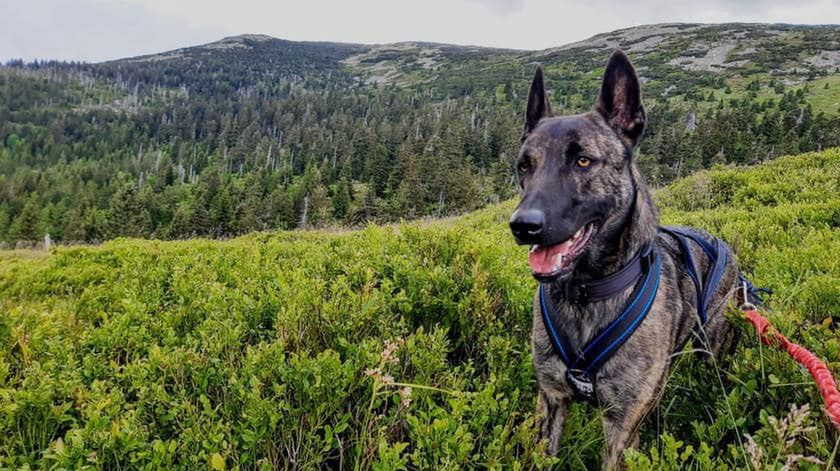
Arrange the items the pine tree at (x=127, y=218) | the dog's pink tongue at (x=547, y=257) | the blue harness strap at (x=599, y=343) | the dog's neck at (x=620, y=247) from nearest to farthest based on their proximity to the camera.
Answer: the dog's pink tongue at (x=547, y=257) < the blue harness strap at (x=599, y=343) < the dog's neck at (x=620, y=247) < the pine tree at (x=127, y=218)

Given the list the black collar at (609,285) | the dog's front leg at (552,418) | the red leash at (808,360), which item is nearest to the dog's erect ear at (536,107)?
the black collar at (609,285)

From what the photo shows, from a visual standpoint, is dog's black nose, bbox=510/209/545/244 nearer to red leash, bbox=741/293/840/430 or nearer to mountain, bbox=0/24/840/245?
red leash, bbox=741/293/840/430

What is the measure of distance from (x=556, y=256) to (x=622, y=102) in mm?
1347

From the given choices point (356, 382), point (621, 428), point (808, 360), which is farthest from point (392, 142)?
point (808, 360)

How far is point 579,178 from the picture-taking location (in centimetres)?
284

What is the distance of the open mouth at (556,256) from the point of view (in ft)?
8.47

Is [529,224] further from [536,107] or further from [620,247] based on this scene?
[536,107]

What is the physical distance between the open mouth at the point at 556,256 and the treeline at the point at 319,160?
6847cm

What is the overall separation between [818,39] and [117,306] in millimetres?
147859

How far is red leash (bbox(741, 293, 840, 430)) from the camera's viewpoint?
7.23 ft

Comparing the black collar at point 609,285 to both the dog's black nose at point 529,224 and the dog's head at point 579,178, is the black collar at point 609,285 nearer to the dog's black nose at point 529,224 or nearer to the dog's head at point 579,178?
the dog's head at point 579,178

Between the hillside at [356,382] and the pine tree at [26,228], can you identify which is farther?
the pine tree at [26,228]

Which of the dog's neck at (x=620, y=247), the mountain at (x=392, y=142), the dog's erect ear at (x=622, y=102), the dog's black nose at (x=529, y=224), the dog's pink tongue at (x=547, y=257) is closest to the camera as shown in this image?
the dog's black nose at (x=529, y=224)

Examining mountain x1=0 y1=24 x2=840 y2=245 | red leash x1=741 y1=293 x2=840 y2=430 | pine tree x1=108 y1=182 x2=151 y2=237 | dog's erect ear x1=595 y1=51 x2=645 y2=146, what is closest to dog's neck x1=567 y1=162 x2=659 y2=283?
dog's erect ear x1=595 y1=51 x2=645 y2=146
